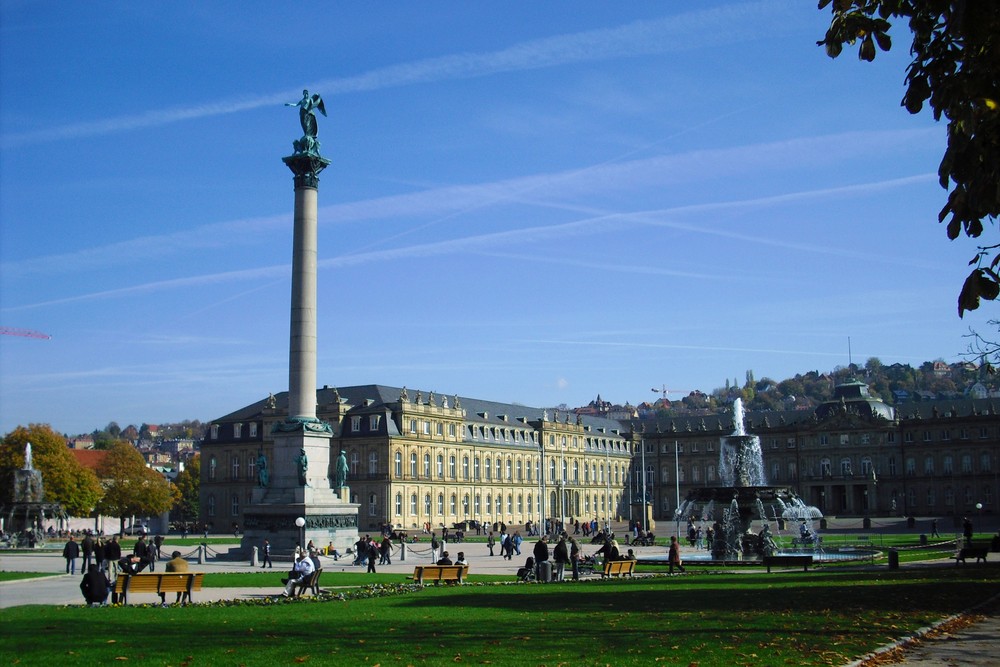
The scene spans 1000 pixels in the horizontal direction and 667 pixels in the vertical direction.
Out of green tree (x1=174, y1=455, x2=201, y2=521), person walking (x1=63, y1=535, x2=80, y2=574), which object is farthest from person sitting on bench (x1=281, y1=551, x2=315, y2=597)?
green tree (x1=174, y1=455, x2=201, y2=521)

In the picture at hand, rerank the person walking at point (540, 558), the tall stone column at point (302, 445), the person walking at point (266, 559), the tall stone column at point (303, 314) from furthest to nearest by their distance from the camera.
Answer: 1. the tall stone column at point (303, 314)
2. the tall stone column at point (302, 445)
3. the person walking at point (266, 559)
4. the person walking at point (540, 558)

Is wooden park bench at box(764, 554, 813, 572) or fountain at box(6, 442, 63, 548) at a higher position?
fountain at box(6, 442, 63, 548)

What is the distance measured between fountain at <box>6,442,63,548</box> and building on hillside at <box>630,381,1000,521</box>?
212 ft

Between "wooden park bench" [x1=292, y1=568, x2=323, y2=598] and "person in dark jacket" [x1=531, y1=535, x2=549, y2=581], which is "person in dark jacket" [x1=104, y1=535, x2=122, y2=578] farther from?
"person in dark jacket" [x1=531, y1=535, x2=549, y2=581]

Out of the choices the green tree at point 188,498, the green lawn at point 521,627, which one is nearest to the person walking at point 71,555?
the green lawn at point 521,627

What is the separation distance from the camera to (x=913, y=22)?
9406mm

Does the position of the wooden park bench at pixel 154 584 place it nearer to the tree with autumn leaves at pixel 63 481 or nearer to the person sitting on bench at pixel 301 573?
the person sitting on bench at pixel 301 573

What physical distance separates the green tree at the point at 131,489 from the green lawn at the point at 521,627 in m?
96.5

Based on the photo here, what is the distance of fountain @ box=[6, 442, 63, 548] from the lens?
68.9 metres

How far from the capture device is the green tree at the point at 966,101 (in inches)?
316

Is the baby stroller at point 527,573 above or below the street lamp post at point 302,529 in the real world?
below

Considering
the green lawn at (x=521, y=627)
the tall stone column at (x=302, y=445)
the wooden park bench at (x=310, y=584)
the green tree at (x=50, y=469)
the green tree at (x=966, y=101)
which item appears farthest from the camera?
the green tree at (x=50, y=469)

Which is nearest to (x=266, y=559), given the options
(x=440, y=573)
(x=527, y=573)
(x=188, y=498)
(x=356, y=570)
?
(x=356, y=570)

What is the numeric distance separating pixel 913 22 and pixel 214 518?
4625 inches
